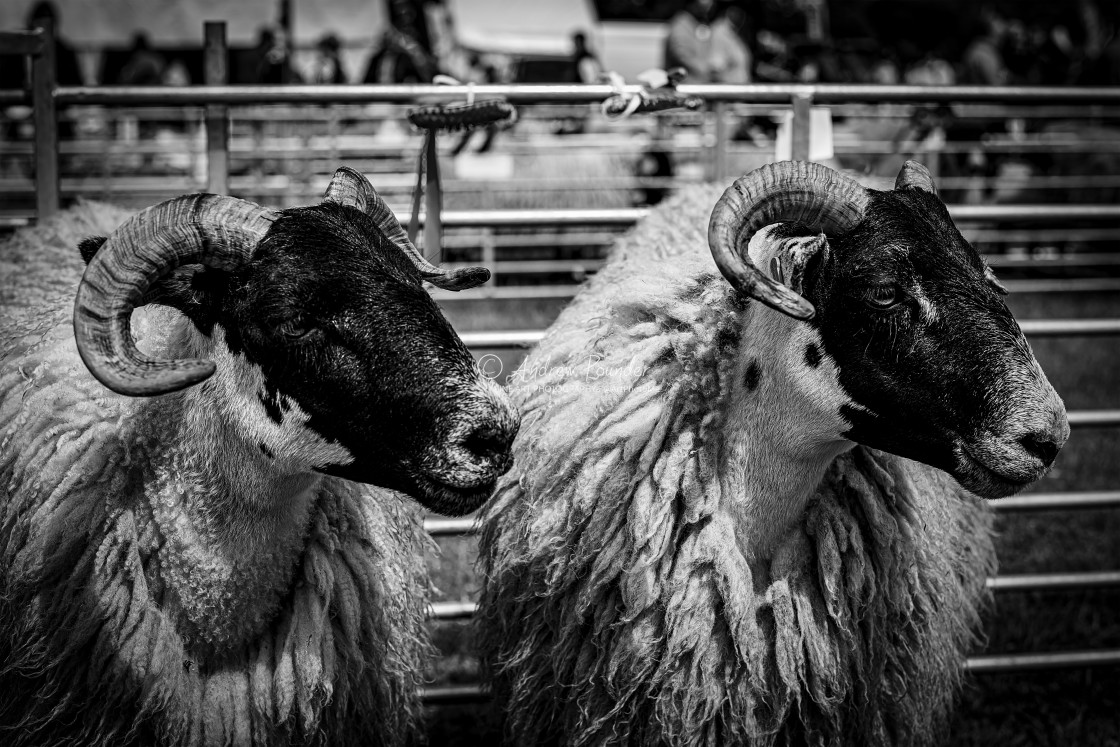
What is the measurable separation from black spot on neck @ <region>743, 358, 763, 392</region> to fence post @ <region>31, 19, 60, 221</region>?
252cm

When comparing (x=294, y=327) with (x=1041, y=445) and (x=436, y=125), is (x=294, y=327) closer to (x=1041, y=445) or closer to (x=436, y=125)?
(x=436, y=125)

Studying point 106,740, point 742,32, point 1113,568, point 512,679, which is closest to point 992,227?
point 742,32

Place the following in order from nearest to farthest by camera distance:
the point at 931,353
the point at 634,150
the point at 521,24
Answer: the point at 931,353 → the point at 634,150 → the point at 521,24

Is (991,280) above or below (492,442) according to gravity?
above

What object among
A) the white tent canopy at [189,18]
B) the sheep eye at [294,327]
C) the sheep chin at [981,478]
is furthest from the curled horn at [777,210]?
the white tent canopy at [189,18]

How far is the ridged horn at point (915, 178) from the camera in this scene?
2.70 m

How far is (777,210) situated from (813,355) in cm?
37

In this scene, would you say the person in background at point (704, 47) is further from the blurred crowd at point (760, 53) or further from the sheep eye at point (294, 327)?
the sheep eye at point (294, 327)

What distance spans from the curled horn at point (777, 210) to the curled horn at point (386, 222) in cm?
57

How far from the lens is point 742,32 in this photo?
577 inches

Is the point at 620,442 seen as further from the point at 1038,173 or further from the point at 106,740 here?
the point at 1038,173

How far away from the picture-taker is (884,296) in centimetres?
244

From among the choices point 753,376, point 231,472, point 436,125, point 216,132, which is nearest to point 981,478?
point 753,376

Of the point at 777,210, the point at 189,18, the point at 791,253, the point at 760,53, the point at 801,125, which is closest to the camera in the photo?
the point at 777,210
